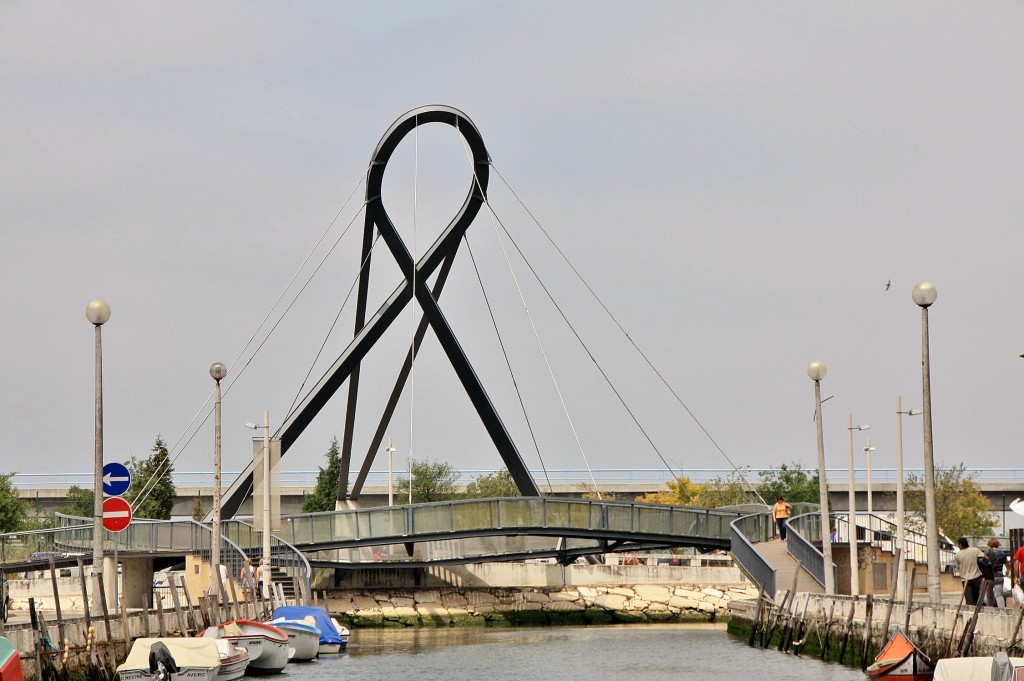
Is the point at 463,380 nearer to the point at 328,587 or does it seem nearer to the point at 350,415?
the point at 350,415

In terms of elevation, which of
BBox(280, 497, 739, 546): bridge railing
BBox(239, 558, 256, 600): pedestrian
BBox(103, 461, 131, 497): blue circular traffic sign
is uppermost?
BBox(103, 461, 131, 497): blue circular traffic sign

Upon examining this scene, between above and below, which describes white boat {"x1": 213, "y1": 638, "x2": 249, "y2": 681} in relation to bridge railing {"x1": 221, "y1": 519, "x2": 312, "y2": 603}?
below

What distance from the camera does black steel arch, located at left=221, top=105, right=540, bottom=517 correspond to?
5847cm

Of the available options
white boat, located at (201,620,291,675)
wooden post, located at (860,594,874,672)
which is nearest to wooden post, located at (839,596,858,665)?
Answer: wooden post, located at (860,594,874,672)

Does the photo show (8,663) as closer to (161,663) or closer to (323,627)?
(161,663)

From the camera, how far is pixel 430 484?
84.4 m

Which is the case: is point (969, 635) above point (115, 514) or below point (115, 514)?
below

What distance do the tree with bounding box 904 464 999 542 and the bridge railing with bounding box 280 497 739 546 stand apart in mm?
24133

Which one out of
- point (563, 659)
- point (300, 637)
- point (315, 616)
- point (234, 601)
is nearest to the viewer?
point (234, 601)

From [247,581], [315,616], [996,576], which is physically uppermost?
[996,576]

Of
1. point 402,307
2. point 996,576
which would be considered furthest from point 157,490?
point 996,576

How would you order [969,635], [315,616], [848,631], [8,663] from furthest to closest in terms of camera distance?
1. [315,616]
2. [848,631]
3. [969,635]
4. [8,663]

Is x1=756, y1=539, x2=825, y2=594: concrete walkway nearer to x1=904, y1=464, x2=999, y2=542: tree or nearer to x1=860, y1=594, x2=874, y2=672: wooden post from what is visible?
x1=860, y1=594, x2=874, y2=672: wooden post

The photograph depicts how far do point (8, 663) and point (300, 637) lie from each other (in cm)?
1620
